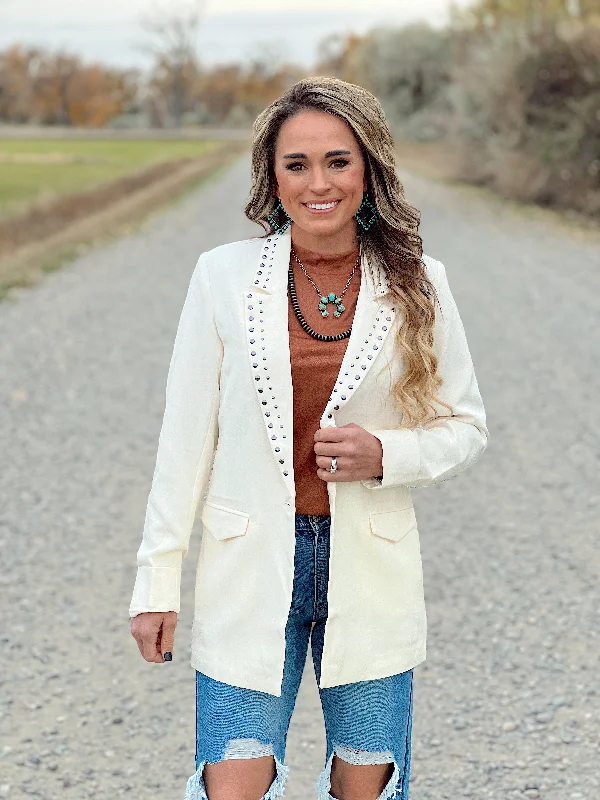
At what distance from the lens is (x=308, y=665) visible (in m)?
4.20

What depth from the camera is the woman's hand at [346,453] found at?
6.46ft

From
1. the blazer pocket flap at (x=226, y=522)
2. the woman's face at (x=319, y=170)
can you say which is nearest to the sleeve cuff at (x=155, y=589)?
the blazer pocket flap at (x=226, y=522)

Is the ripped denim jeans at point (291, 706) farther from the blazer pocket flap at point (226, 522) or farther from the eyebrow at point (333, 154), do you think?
the eyebrow at point (333, 154)

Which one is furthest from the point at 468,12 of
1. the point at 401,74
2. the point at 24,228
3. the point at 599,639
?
the point at 599,639

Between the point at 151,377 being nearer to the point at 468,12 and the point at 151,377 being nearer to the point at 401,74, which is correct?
the point at 468,12

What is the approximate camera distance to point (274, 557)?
6.64ft

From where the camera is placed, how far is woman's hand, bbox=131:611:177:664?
2062 millimetres

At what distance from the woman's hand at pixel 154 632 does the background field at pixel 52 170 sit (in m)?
19.9

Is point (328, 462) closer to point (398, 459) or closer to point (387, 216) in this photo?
point (398, 459)

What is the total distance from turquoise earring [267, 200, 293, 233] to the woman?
79 mm

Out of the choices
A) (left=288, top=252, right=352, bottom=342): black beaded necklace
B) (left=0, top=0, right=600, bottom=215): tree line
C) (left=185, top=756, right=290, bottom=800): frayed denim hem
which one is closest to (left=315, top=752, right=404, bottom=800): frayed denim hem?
(left=185, top=756, right=290, bottom=800): frayed denim hem

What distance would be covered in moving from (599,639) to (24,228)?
17.7 m

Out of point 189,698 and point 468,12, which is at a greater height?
point 468,12

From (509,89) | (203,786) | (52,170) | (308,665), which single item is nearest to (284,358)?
(203,786)
